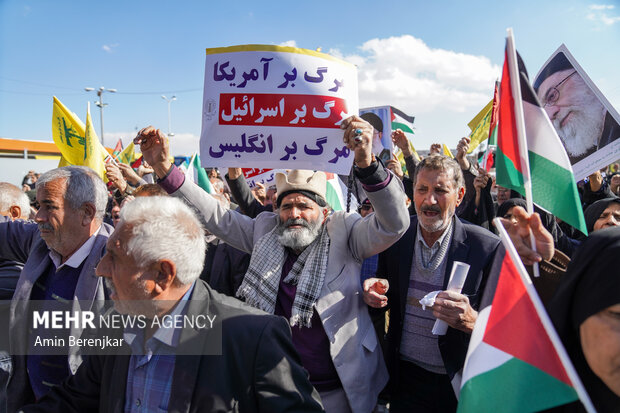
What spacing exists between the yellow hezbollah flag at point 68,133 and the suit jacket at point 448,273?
3.17 m

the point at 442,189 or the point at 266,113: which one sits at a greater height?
the point at 266,113

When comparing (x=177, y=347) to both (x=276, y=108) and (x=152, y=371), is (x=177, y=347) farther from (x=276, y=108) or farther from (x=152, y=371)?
(x=276, y=108)

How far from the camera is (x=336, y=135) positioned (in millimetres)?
2393

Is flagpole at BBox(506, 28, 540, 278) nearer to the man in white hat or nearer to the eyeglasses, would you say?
the man in white hat

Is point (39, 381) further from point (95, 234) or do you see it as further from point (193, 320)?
point (193, 320)

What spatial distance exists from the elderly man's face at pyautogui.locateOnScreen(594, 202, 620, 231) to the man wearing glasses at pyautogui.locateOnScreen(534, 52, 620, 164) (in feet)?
2.83

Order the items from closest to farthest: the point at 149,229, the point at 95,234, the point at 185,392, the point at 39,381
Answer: the point at 185,392, the point at 149,229, the point at 39,381, the point at 95,234

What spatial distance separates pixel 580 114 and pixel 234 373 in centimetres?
274

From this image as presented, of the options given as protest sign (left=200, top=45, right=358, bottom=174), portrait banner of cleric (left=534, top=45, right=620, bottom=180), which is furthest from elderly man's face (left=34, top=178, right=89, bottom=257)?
portrait banner of cleric (left=534, top=45, right=620, bottom=180)

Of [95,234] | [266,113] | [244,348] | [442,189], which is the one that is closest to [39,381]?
[95,234]

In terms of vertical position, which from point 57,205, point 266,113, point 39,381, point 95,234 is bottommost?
point 39,381

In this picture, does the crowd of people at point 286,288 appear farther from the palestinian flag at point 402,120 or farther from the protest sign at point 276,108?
the palestinian flag at point 402,120

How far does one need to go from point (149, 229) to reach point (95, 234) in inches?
42.4

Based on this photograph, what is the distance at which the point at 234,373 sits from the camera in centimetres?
143
